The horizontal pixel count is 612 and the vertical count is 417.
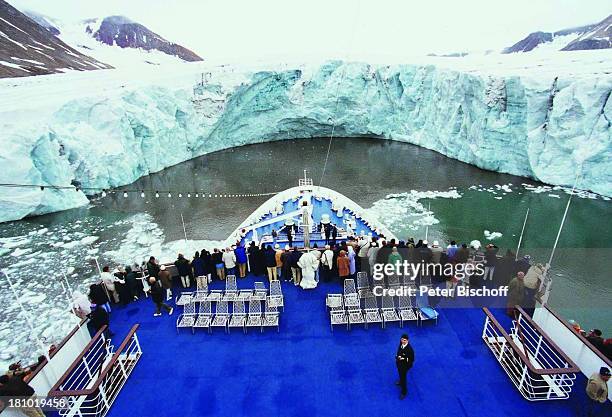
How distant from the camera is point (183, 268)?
792cm

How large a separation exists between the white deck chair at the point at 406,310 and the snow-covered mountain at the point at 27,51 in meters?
48.4

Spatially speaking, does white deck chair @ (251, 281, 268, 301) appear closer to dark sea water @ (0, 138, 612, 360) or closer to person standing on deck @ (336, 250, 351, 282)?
person standing on deck @ (336, 250, 351, 282)

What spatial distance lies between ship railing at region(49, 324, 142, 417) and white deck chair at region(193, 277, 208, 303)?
1245 millimetres

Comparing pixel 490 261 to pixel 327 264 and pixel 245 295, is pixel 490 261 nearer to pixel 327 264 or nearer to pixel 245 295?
pixel 327 264

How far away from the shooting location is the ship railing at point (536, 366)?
495cm

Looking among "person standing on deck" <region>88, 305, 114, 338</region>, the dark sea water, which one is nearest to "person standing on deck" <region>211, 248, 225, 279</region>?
"person standing on deck" <region>88, 305, 114, 338</region>

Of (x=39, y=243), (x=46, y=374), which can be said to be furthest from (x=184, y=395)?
(x=39, y=243)

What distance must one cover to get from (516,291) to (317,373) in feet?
12.0

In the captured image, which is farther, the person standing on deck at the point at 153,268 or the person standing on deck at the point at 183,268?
the person standing on deck at the point at 183,268

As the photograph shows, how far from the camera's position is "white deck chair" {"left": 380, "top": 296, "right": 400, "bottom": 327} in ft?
21.7

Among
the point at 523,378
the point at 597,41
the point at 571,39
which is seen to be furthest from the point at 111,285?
the point at 571,39

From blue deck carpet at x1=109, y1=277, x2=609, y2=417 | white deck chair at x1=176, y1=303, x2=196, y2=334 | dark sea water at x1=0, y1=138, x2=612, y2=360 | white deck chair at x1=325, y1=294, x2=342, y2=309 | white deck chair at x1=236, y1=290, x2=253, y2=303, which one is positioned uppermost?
white deck chair at x1=325, y1=294, x2=342, y2=309

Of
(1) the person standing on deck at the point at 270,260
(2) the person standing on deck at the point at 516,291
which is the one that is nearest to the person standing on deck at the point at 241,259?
(1) the person standing on deck at the point at 270,260

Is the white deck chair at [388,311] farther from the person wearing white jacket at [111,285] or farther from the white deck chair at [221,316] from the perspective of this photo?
the person wearing white jacket at [111,285]
